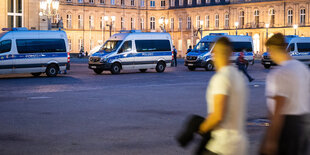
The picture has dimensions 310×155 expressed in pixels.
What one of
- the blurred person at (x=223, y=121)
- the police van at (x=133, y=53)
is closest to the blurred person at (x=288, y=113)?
the blurred person at (x=223, y=121)

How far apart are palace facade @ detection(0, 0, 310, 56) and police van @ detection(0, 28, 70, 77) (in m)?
41.5

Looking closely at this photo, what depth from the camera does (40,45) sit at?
25.3 m

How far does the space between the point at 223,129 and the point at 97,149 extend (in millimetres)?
3698

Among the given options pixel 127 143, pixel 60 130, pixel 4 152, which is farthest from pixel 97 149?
pixel 60 130

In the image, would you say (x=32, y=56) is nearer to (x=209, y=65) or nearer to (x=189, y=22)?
(x=209, y=65)

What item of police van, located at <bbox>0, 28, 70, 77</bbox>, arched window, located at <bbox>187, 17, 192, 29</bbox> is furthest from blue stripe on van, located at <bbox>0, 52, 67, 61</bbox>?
arched window, located at <bbox>187, 17, 192, 29</bbox>

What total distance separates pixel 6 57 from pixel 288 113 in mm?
21056

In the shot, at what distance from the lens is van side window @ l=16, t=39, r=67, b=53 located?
24703 mm

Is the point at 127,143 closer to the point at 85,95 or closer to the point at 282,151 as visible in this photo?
the point at 282,151

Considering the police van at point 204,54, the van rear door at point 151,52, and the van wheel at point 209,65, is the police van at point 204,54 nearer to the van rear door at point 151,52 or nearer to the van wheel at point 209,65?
the van wheel at point 209,65

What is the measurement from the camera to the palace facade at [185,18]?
7369 cm

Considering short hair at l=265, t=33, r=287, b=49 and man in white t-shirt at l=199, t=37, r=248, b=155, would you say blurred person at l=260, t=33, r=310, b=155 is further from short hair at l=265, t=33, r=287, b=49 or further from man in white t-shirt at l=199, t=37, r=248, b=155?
man in white t-shirt at l=199, t=37, r=248, b=155

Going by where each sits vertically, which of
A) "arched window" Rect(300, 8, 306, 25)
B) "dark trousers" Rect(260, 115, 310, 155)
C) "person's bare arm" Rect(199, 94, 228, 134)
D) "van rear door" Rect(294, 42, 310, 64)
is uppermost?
"arched window" Rect(300, 8, 306, 25)

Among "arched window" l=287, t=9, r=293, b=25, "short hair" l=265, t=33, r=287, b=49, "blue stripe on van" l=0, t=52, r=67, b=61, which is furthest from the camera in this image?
"arched window" l=287, t=9, r=293, b=25
